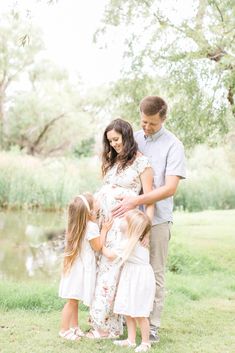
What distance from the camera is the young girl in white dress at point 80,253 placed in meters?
4.48

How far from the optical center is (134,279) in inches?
173

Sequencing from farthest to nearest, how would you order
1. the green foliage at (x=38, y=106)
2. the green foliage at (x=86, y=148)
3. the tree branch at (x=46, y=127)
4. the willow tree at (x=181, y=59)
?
the green foliage at (x=86, y=148) → the tree branch at (x=46, y=127) → the green foliage at (x=38, y=106) → the willow tree at (x=181, y=59)

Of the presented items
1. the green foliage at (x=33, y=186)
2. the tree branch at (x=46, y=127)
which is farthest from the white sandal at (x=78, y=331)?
the tree branch at (x=46, y=127)

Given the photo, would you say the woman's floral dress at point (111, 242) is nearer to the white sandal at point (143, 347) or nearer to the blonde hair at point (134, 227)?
the blonde hair at point (134, 227)

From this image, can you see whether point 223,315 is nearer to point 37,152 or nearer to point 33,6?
point 33,6

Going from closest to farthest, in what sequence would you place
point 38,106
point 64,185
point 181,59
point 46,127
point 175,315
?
point 175,315
point 181,59
point 64,185
point 38,106
point 46,127

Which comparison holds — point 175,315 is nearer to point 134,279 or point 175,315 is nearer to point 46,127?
point 134,279

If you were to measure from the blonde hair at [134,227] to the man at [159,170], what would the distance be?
10cm

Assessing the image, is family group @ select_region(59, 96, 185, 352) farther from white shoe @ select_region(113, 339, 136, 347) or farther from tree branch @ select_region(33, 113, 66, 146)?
tree branch @ select_region(33, 113, 66, 146)

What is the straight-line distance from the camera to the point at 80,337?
4.53m

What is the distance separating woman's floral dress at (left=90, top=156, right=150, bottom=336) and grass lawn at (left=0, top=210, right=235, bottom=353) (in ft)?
0.63

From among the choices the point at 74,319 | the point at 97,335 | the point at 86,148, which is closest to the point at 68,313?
the point at 74,319

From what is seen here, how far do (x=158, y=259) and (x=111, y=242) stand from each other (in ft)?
1.27

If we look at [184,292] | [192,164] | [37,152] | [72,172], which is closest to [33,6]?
[184,292]
